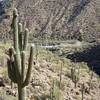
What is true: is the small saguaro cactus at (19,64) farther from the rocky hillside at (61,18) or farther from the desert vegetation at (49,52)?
the rocky hillside at (61,18)

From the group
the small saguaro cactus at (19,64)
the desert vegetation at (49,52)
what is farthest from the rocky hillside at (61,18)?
the small saguaro cactus at (19,64)

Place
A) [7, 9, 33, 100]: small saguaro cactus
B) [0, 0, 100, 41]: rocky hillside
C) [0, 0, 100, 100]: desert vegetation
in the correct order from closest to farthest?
[7, 9, 33, 100]: small saguaro cactus
[0, 0, 100, 100]: desert vegetation
[0, 0, 100, 41]: rocky hillside

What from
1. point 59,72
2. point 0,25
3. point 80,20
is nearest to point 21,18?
point 0,25

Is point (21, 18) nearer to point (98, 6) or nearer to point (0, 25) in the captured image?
point (0, 25)

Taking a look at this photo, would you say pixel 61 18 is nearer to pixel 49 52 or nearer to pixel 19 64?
pixel 49 52

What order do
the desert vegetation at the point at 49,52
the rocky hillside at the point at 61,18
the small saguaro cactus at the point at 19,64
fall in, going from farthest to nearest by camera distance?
the rocky hillside at the point at 61,18 < the desert vegetation at the point at 49,52 < the small saguaro cactus at the point at 19,64

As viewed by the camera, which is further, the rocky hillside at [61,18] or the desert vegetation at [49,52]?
the rocky hillside at [61,18]

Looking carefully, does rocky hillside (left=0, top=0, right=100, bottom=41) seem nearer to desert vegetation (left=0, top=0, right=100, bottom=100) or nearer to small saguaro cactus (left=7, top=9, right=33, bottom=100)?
desert vegetation (left=0, top=0, right=100, bottom=100)

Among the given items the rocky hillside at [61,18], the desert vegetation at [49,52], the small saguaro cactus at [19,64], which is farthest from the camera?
the rocky hillside at [61,18]

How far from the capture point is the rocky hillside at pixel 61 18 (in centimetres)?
7675

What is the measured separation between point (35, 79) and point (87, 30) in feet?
190

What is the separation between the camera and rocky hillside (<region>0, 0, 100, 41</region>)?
76750mm

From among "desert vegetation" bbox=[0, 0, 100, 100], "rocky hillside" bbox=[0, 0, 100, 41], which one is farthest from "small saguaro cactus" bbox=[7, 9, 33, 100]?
"rocky hillside" bbox=[0, 0, 100, 41]

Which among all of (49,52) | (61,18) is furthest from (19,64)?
(61,18)
